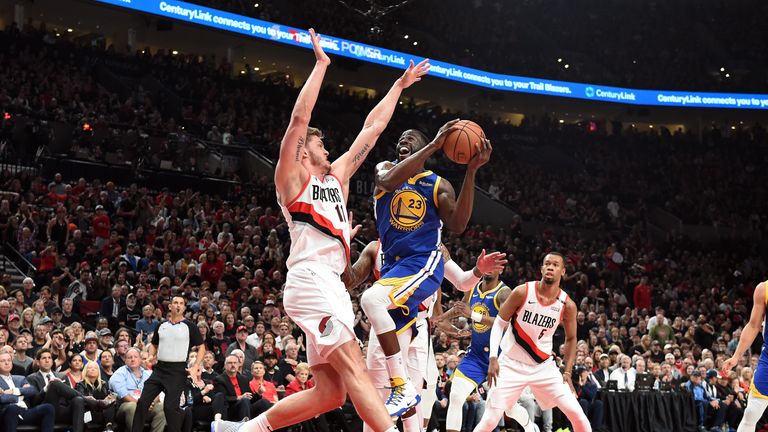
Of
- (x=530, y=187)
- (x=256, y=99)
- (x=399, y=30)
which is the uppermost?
(x=399, y=30)

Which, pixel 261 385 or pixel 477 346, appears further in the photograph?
pixel 261 385

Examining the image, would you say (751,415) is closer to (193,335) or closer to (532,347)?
(532,347)

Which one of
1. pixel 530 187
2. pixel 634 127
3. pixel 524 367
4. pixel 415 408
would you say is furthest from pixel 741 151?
pixel 415 408

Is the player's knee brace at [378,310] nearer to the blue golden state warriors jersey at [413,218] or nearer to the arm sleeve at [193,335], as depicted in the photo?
the blue golden state warriors jersey at [413,218]

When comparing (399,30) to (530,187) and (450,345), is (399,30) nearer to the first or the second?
(530,187)

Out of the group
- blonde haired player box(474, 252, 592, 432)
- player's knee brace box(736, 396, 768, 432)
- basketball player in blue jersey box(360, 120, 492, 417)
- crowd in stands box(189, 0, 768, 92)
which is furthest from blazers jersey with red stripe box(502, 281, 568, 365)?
crowd in stands box(189, 0, 768, 92)

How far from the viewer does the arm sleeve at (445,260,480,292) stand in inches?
301

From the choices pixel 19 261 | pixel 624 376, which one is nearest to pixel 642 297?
pixel 624 376

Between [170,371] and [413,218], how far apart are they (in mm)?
5602

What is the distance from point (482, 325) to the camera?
10367mm

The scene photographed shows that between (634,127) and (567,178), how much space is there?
7381mm

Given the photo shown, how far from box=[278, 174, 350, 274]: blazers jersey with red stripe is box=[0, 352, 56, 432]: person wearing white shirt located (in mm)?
6284

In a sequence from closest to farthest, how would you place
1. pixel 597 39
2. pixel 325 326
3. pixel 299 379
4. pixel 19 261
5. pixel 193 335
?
pixel 325 326 < pixel 193 335 < pixel 299 379 < pixel 19 261 < pixel 597 39

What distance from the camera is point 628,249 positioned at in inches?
1172
